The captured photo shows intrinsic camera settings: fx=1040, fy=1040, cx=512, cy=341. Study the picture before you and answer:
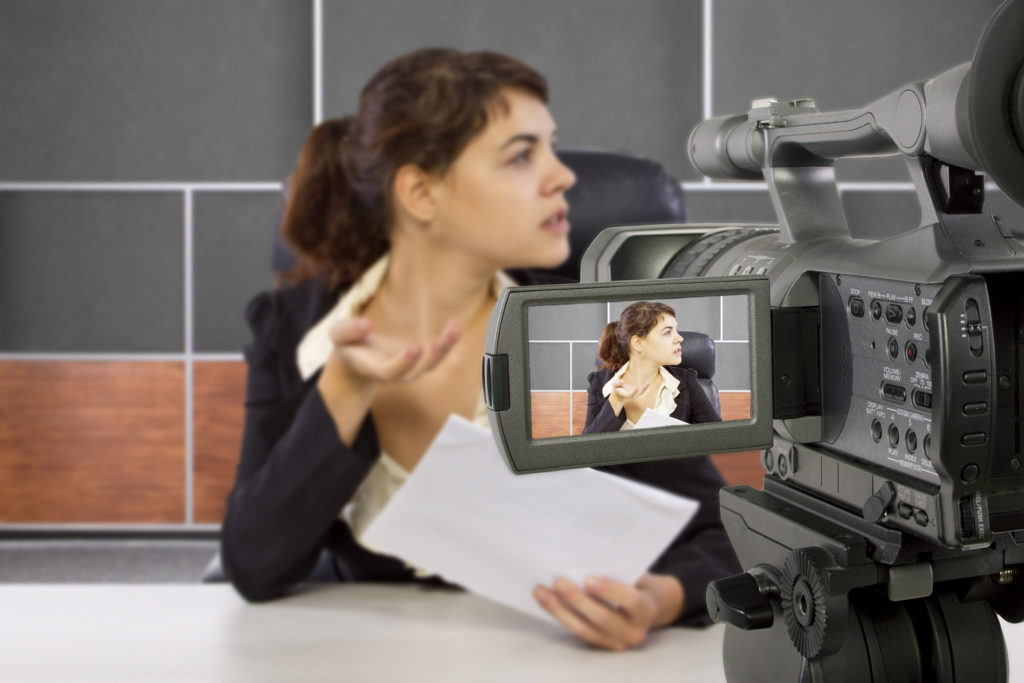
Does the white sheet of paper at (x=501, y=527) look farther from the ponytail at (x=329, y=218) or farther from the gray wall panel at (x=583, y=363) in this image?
the ponytail at (x=329, y=218)

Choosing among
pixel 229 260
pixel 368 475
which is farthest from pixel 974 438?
pixel 229 260

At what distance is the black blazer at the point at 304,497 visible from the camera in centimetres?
122

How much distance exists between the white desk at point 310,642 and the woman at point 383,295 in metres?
0.19

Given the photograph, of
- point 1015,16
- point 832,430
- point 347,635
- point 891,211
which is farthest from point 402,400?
point 891,211

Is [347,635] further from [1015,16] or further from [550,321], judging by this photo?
[1015,16]

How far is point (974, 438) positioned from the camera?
465 mm

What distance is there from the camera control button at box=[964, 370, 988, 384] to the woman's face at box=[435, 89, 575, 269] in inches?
39.6

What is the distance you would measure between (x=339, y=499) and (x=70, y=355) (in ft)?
5.96

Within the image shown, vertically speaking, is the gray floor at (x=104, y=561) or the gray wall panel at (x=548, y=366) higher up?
the gray wall panel at (x=548, y=366)

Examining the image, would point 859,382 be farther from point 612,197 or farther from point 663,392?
point 612,197

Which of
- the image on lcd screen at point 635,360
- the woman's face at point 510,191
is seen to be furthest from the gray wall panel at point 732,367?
the woman's face at point 510,191

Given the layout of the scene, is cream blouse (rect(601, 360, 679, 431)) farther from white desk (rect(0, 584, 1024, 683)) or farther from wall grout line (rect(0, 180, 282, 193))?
wall grout line (rect(0, 180, 282, 193))

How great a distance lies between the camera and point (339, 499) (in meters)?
1.32

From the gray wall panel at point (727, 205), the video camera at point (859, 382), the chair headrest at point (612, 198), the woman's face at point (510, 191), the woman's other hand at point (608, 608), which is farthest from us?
the gray wall panel at point (727, 205)
